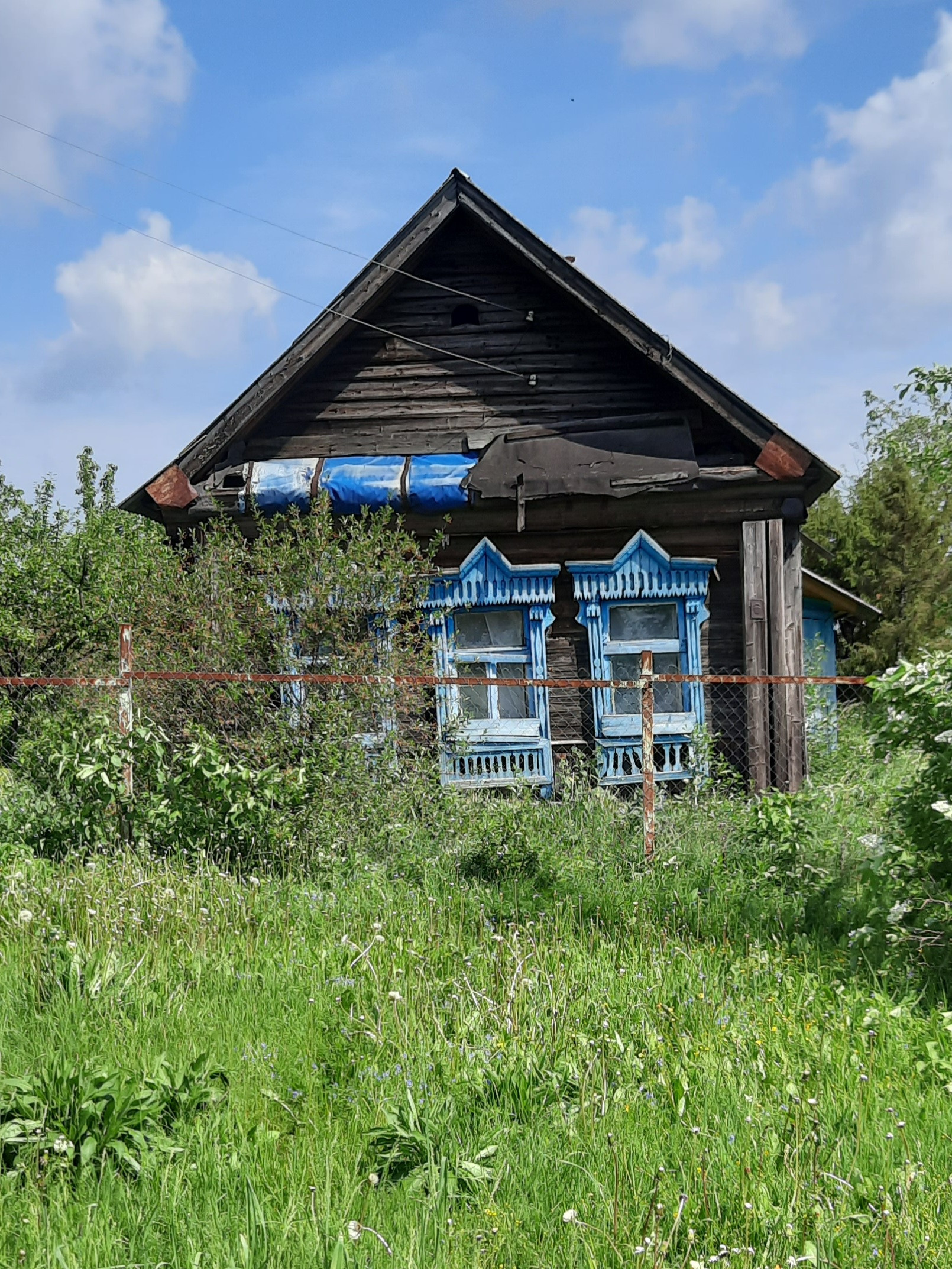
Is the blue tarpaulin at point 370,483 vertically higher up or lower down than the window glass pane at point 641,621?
higher up

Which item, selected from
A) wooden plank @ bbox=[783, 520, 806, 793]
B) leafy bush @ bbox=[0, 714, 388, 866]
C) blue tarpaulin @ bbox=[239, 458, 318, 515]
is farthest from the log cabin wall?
leafy bush @ bbox=[0, 714, 388, 866]

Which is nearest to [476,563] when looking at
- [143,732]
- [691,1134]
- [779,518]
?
[779,518]

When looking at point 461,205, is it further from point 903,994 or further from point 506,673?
point 903,994

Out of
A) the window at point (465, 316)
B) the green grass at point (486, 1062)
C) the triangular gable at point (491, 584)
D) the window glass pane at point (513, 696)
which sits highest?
the window at point (465, 316)

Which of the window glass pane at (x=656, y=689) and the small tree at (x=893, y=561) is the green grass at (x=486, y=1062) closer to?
the window glass pane at (x=656, y=689)

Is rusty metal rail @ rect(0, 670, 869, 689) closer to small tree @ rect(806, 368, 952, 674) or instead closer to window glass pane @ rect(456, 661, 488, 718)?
window glass pane @ rect(456, 661, 488, 718)

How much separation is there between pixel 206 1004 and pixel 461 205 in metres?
8.45

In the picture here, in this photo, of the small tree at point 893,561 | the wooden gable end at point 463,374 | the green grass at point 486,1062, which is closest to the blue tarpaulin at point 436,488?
the wooden gable end at point 463,374

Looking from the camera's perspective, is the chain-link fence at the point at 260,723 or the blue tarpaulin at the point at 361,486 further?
the blue tarpaulin at the point at 361,486

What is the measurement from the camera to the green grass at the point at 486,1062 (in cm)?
252

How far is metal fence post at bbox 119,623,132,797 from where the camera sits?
6246 millimetres

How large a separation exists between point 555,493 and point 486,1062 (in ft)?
22.5

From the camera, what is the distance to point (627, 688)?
9797 mm

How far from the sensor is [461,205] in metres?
9.94
